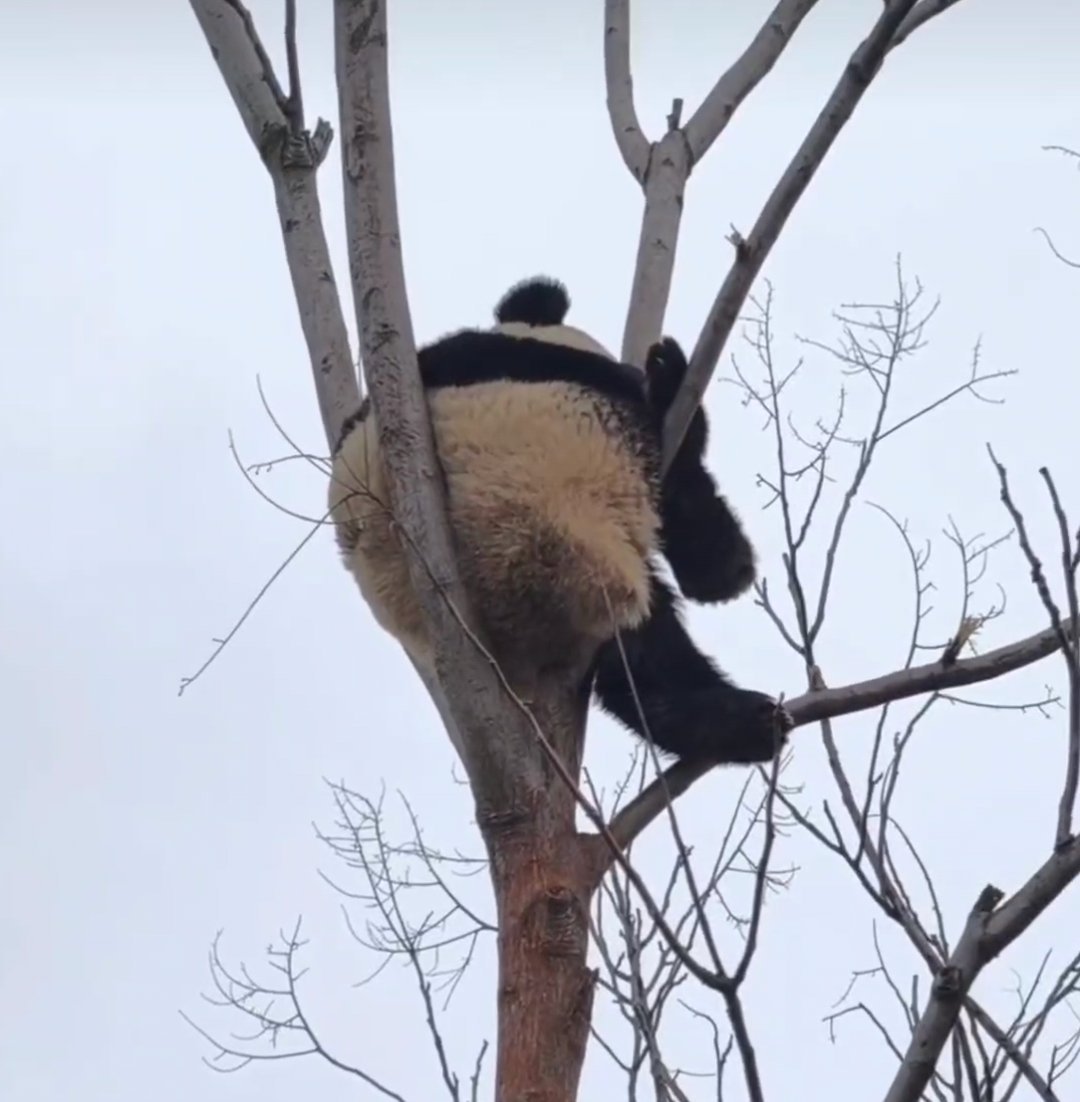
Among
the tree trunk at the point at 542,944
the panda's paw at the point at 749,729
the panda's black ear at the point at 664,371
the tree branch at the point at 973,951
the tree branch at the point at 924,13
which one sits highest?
the tree branch at the point at 924,13

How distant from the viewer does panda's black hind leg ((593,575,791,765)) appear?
3984mm

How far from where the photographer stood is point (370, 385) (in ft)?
11.6

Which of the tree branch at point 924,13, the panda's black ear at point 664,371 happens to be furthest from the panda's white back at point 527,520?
the tree branch at point 924,13

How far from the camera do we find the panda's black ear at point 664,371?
13.4 feet

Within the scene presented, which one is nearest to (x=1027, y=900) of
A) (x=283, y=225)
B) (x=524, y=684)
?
(x=524, y=684)

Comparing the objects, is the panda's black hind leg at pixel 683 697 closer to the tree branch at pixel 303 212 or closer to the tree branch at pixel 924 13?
the tree branch at pixel 303 212

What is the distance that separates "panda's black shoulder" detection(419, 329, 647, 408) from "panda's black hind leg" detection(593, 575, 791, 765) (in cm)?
51

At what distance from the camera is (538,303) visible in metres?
5.13

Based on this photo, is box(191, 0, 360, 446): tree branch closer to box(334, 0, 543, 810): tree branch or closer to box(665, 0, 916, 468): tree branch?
box(334, 0, 543, 810): tree branch

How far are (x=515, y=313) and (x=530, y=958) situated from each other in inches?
94.3

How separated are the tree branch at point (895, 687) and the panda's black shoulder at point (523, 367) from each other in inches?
42.2

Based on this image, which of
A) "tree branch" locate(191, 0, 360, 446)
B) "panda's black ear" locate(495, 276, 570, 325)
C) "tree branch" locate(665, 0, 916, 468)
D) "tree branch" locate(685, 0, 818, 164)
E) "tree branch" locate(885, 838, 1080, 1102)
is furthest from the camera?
"tree branch" locate(685, 0, 818, 164)

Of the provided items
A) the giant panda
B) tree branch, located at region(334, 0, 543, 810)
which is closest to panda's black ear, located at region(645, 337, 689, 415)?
the giant panda

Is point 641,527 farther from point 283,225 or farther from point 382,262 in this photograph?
point 283,225
